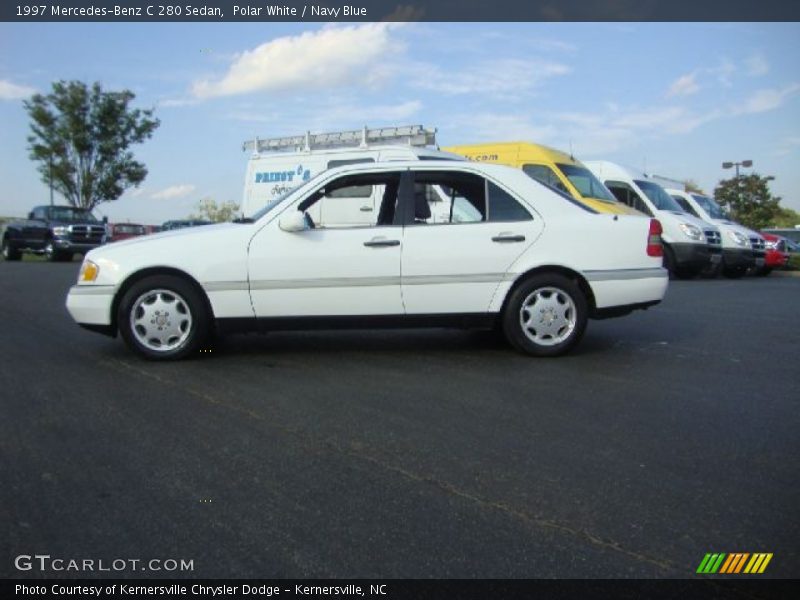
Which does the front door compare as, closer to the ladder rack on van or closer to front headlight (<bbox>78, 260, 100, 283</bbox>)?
front headlight (<bbox>78, 260, 100, 283</bbox>)

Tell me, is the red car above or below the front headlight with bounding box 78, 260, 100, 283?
below

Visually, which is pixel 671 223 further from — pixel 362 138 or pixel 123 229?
pixel 123 229

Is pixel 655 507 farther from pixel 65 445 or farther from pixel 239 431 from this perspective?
pixel 65 445

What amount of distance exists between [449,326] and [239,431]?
2283mm

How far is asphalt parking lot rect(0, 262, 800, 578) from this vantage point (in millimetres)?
2461

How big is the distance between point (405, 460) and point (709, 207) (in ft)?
51.0

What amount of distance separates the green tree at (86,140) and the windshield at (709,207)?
28.2 metres

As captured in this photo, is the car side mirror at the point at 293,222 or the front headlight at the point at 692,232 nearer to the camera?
the car side mirror at the point at 293,222

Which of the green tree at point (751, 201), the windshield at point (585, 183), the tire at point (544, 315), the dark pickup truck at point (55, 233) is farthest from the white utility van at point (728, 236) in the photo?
the green tree at point (751, 201)

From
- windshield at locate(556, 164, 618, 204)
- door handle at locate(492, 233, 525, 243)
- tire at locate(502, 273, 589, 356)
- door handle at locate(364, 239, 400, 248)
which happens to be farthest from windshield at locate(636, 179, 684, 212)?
door handle at locate(364, 239, 400, 248)

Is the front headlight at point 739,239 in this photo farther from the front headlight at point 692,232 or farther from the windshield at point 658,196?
the front headlight at point 692,232

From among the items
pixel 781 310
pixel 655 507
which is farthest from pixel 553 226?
pixel 781 310

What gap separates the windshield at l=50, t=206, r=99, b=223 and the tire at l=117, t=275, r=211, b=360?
20.6 metres

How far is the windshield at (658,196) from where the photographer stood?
14734 millimetres
